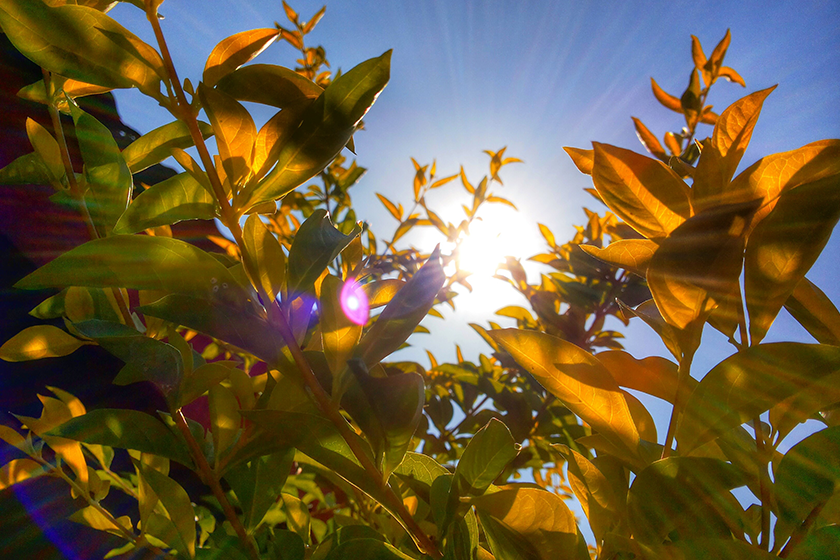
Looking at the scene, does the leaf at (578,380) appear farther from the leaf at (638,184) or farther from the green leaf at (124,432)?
the green leaf at (124,432)

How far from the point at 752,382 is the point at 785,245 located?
0.11 meters

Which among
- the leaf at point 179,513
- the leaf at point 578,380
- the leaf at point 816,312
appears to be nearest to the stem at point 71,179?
the leaf at point 179,513

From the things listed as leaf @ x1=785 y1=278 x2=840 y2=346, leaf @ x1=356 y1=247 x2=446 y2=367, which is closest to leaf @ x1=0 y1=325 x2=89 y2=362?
leaf @ x1=356 y1=247 x2=446 y2=367

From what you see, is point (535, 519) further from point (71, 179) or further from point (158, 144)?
point (71, 179)

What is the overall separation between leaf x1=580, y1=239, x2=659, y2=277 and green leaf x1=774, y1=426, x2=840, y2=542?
0.18 metres

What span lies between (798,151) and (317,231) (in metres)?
0.40

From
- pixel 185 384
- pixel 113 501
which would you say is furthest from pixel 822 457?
pixel 113 501

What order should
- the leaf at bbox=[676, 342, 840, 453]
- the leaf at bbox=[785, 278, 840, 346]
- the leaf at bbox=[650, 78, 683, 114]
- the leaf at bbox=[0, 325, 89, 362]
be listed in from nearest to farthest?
the leaf at bbox=[676, 342, 840, 453] < the leaf at bbox=[785, 278, 840, 346] < the leaf at bbox=[0, 325, 89, 362] < the leaf at bbox=[650, 78, 683, 114]

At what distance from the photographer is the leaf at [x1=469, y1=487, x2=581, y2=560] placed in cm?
35

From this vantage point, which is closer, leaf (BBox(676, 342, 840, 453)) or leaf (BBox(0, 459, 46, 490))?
leaf (BBox(676, 342, 840, 453))

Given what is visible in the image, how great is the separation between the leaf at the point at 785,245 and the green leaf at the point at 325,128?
330 mm

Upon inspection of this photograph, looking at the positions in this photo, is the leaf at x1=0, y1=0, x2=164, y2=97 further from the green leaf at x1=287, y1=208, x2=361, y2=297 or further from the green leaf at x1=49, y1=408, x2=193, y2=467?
the green leaf at x1=49, y1=408, x2=193, y2=467

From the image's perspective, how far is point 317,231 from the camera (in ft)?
1.34

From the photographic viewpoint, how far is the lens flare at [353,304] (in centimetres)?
39
